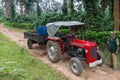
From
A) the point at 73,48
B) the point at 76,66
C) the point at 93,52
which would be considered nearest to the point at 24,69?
the point at 76,66

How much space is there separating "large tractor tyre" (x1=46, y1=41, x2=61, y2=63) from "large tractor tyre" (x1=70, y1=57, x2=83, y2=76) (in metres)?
0.97

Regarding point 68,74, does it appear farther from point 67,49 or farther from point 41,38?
point 41,38

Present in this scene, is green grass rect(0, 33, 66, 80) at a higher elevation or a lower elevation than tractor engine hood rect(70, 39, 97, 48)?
lower

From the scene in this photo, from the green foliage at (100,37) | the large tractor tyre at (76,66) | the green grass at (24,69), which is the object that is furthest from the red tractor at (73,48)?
the green foliage at (100,37)

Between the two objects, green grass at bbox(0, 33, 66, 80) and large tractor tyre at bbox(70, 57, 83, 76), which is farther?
large tractor tyre at bbox(70, 57, 83, 76)

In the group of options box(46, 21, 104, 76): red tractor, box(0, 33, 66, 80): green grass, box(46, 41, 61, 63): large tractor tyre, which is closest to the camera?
box(0, 33, 66, 80): green grass

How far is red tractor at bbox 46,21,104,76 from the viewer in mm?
→ 8367

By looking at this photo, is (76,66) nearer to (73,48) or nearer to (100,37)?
(73,48)

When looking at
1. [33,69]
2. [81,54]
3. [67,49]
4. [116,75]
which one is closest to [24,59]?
[33,69]

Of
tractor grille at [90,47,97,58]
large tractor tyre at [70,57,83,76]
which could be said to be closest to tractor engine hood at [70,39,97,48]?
A: tractor grille at [90,47,97,58]

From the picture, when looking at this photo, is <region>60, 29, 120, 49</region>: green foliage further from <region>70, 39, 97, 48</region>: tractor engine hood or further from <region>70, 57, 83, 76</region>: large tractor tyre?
<region>70, 57, 83, 76</region>: large tractor tyre

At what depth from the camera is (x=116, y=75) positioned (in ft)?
28.1

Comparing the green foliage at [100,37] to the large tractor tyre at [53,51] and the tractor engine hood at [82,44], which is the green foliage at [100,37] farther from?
the large tractor tyre at [53,51]

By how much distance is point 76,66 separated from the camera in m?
8.20
